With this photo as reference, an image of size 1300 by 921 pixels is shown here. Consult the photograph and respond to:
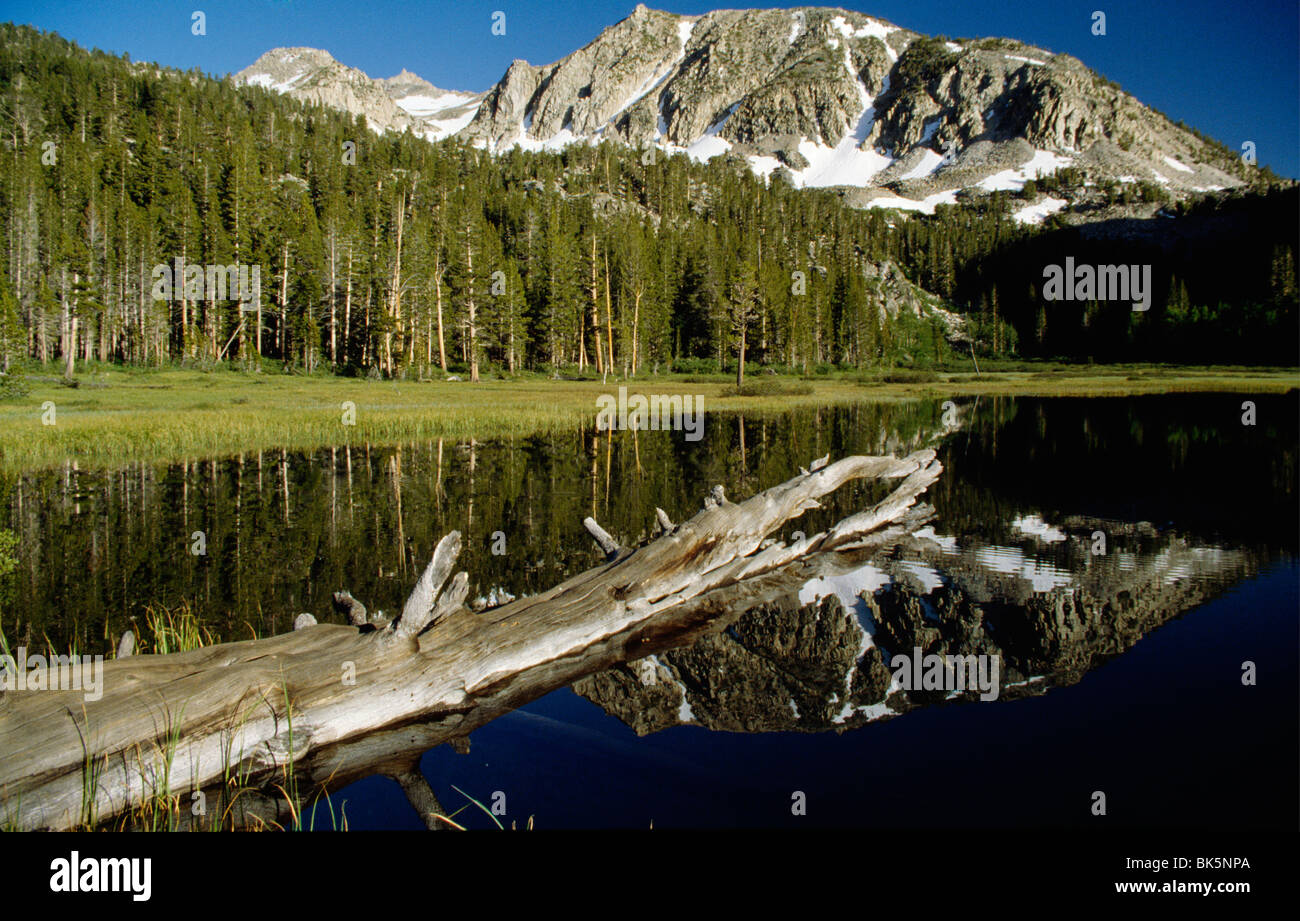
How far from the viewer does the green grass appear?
22.0m

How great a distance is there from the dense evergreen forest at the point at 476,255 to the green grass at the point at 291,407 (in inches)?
249

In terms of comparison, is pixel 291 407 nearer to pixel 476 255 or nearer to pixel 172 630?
pixel 172 630

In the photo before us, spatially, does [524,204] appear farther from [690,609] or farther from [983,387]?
[690,609]

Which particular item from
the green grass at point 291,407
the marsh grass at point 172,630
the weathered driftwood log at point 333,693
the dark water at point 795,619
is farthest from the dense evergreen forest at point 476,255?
the weathered driftwood log at point 333,693

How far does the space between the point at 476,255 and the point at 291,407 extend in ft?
138

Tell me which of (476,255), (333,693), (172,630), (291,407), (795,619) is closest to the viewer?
(333,693)

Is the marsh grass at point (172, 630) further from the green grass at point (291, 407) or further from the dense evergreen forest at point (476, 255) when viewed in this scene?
the dense evergreen forest at point (476, 255)

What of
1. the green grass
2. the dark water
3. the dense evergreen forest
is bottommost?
the dark water

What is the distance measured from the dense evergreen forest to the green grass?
631 centimetres

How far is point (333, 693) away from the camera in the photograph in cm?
600

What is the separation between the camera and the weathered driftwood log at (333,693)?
16.2 ft

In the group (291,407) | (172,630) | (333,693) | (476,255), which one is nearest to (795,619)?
(333,693)

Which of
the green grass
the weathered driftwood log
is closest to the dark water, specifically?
the weathered driftwood log

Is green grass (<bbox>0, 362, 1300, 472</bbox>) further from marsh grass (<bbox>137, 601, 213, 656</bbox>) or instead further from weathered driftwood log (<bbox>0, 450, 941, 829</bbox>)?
weathered driftwood log (<bbox>0, 450, 941, 829</bbox>)
